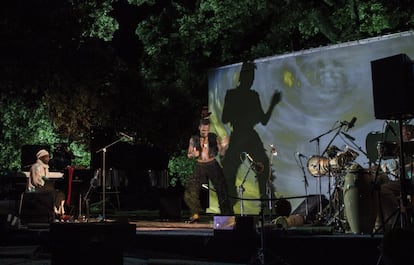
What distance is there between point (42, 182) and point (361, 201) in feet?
20.6

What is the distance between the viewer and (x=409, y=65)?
21.5 feet

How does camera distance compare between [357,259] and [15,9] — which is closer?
[357,259]

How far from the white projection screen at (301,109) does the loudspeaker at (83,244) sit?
481 centimetres

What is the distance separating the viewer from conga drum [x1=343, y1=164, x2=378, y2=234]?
25.6ft

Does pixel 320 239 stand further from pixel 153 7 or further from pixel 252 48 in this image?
pixel 153 7

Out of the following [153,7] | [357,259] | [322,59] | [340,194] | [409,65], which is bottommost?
[357,259]

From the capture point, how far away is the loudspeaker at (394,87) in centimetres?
654

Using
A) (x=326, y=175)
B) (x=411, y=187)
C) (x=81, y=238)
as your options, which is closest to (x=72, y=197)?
(x=326, y=175)

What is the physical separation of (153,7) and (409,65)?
1619cm

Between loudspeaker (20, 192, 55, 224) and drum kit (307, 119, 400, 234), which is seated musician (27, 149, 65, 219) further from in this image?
drum kit (307, 119, 400, 234)

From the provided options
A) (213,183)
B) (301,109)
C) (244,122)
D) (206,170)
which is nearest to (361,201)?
(213,183)

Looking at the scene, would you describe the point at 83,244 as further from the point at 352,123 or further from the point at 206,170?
the point at 352,123

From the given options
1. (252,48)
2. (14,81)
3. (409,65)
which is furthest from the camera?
(252,48)

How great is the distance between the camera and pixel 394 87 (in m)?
6.66
